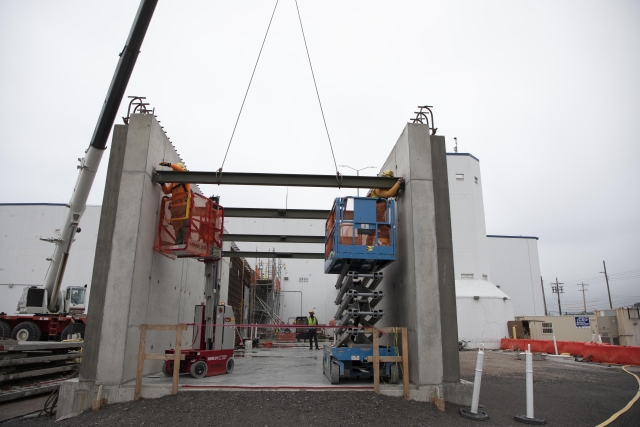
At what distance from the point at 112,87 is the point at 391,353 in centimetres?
929

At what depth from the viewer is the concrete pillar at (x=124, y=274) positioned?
327 inches

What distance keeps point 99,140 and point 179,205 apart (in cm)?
369

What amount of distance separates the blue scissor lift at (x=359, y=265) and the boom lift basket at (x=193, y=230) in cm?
339

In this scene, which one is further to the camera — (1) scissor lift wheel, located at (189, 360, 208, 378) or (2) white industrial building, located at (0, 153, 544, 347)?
(2) white industrial building, located at (0, 153, 544, 347)

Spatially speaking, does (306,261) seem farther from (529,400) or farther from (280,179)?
(529,400)

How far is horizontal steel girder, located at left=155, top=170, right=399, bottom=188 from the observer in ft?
33.6

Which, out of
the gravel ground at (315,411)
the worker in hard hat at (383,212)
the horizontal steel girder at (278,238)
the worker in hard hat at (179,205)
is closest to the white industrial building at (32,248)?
the horizontal steel girder at (278,238)

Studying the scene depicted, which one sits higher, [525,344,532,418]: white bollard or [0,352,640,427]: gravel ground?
[525,344,532,418]: white bollard

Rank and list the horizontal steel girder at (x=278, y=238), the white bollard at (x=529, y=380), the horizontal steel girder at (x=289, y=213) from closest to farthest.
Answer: the white bollard at (x=529, y=380), the horizontal steel girder at (x=289, y=213), the horizontal steel girder at (x=278, y=238)

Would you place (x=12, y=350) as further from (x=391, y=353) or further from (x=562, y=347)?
(x=562, y=347)

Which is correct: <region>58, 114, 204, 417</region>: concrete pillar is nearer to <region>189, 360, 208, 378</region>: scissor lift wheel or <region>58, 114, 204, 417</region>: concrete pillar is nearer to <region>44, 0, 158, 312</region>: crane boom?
<region>189, 360, 208, 378</region>: scissor lift wheel

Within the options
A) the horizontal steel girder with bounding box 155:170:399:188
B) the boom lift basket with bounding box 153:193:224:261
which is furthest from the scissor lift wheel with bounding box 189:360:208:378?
the horizontal steel girder with bounding box 155:170:399:188

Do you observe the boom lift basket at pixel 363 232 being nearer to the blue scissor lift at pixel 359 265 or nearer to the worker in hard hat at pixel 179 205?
the blue scissor lift at pixel 359 265

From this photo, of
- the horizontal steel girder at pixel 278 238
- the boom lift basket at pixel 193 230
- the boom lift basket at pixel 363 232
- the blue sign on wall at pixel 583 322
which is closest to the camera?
the boom lift basket at pixel 363 232
